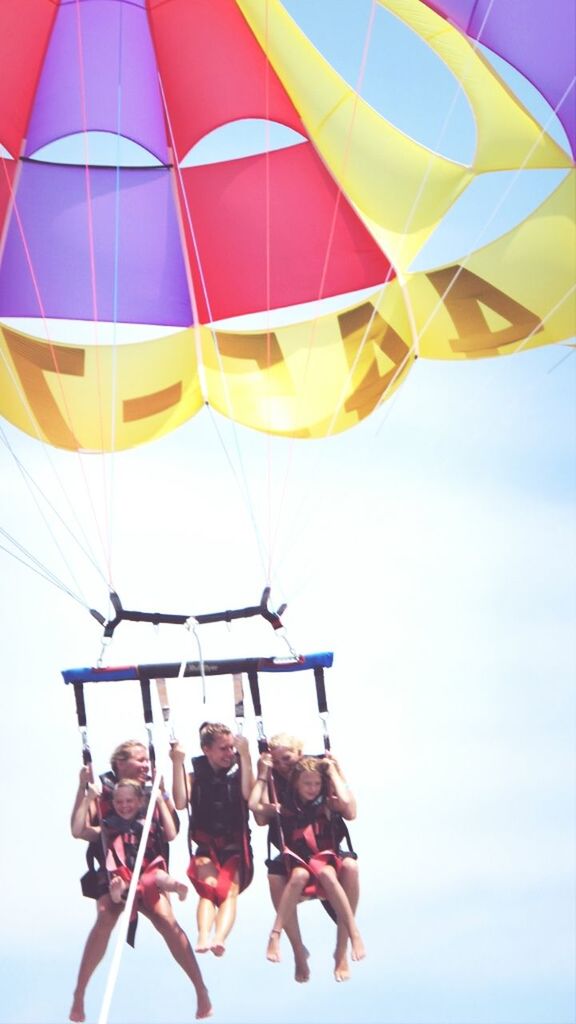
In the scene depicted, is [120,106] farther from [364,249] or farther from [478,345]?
[478,345]

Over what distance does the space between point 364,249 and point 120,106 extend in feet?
5.27

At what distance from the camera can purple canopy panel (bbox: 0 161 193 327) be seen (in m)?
9.59

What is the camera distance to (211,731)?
25.8 ft

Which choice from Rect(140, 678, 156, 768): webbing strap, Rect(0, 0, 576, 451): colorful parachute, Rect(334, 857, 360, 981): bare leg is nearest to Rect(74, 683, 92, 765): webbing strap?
Rect(140, 678, 156, 768): webbing strap

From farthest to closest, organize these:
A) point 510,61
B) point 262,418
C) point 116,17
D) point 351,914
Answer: point 262,418 → point 116,17 → point 510,61 → point 351,914

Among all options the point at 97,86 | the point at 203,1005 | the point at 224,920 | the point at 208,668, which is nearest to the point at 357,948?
the point at 224,920

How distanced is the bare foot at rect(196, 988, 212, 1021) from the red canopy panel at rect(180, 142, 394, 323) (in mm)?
4005

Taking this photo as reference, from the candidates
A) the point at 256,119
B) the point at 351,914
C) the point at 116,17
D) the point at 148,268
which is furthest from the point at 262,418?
the point at 351,914

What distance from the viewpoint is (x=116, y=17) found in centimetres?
913

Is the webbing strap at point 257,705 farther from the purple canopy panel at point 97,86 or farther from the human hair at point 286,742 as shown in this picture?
the purple canopy panel at point 97,86

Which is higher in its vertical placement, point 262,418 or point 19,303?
point 19,303

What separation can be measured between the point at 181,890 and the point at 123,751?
74cm

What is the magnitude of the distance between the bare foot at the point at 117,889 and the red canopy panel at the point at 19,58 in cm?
423

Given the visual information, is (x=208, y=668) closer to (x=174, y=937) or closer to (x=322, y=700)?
(x=322, y=700)
